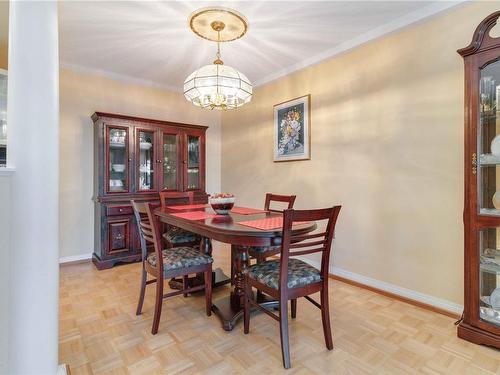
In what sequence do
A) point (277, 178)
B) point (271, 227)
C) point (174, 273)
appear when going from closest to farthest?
point (271, 227), point (174, 273), point (277, 178)

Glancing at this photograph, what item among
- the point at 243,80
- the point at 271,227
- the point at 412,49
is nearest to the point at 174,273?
the point at 271,227

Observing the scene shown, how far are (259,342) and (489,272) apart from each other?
156 centimetres

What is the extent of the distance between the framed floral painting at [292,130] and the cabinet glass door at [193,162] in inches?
45.5

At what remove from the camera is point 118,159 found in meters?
3.37

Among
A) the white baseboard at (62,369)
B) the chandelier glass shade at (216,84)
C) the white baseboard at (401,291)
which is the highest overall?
the chandelier glass shade at (216,84)

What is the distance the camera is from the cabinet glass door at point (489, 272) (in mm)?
1749

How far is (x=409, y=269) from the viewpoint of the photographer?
2357 millimetres

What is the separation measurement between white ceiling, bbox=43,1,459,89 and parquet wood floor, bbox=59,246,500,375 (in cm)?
241

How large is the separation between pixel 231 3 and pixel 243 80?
606 mm

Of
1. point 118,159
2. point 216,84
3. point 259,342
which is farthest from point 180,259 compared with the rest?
point 118,159

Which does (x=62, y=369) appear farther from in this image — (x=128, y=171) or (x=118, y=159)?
(x=118, y=159)

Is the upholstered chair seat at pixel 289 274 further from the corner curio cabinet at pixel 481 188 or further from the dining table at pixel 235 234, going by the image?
the corner curio cabinet at pixel 481 188

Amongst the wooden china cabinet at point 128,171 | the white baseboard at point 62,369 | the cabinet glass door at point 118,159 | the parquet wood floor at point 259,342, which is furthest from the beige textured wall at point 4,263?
the cabinet glass door at point 118,159

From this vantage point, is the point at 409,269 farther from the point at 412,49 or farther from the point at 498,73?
the point at 412,49
